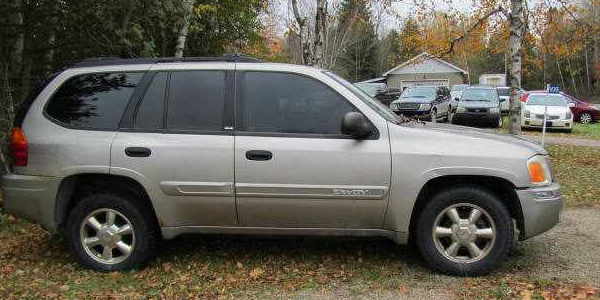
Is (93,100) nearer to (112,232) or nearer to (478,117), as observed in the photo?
(112,232)

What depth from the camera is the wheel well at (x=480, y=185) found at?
4.59 meters

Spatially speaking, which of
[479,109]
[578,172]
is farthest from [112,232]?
[479,109]

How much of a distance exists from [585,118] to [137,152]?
85.3ft

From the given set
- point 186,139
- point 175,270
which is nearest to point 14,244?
point 175,270

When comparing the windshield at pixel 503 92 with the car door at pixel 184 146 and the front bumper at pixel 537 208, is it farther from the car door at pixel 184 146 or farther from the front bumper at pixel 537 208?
the car door at pixel 184 146

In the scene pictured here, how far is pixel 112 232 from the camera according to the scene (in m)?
4.82

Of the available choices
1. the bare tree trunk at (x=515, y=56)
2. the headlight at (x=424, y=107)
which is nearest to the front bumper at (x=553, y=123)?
the headlight at (x=424, y=107)

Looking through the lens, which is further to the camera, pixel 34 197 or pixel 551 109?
pixel 551 109

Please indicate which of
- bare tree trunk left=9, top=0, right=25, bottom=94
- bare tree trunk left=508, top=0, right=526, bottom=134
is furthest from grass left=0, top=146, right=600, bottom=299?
bare tree trunk left=508, top=0, right=526, bottom=134

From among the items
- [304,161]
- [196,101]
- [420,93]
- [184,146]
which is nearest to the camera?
[304,161]

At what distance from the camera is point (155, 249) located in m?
4.96

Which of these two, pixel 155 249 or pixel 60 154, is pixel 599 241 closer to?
pixel 155 249

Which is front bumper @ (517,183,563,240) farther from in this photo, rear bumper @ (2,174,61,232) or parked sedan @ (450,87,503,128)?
parked sedan @ (450,87,503,128)

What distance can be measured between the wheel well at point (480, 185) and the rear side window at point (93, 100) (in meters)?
2.73
